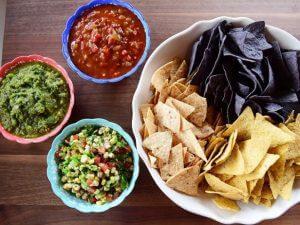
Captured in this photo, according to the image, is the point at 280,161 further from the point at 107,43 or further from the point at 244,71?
the point at 107,43

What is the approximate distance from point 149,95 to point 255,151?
0.41m

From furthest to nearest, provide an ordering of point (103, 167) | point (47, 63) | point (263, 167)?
1. point (47, 63)
2. point (103, 167)
3. point (263, 167)

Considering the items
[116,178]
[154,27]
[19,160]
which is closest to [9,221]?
[19,160]

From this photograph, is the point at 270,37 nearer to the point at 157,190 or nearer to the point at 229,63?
the point at 229,63

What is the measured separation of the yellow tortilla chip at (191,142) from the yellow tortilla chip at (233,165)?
7cm

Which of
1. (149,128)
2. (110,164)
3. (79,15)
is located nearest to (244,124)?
(149,128)

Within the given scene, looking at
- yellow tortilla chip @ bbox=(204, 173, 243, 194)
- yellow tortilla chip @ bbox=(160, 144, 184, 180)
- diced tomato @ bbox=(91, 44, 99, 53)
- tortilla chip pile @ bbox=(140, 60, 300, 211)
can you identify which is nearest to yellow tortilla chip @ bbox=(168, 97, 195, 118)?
tortilla chip pile @ bbox=(140, 60, 300, 211)

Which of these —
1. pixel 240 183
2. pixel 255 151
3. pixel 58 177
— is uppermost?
pixel 255 151

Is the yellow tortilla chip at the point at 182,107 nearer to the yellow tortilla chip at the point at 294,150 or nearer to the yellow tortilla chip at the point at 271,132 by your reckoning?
the yellow tortilla chip at the point at 271,132

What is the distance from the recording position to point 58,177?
5.43ft

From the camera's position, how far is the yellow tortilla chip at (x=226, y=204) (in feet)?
5.12

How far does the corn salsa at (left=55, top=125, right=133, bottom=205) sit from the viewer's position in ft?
5.24

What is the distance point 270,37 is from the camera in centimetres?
163

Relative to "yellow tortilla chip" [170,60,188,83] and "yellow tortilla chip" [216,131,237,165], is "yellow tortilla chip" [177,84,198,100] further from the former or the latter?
"yellow tortilla chip" [216,131,237,165]
